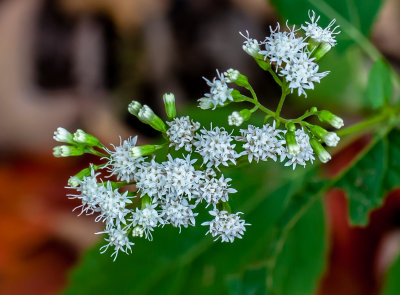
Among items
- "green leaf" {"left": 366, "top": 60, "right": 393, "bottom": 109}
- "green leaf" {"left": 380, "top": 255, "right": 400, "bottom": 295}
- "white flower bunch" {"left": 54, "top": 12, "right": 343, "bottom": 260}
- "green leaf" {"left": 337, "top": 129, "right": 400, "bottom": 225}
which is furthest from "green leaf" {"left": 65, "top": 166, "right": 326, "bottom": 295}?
"white flower bunch" {"left": 54, "top": 12, "right": 343, "bottom": 260}

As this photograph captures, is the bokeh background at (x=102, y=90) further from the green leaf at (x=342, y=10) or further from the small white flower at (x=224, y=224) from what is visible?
the small white flower at (x=224, y=224)

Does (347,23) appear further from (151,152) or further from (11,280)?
(11,280)

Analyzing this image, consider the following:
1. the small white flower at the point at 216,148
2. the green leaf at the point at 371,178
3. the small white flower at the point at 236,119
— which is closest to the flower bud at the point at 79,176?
the small white flower at the point at 216,148

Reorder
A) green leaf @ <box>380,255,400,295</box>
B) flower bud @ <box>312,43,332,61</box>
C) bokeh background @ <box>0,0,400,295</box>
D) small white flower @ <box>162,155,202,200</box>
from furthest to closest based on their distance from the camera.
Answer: bokeh background @ <box>0,0,400,295</box> < green leaf @ <box>380,255,400,295</box> < flower bud @ <box>312,43,332,61</box> < small white flower @ <box>162,155,202,200</box>

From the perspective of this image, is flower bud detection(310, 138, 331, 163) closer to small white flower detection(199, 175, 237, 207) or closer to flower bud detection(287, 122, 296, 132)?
flower bud detection(287, 122, 296, 132)

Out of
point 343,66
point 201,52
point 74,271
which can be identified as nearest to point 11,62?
point 201,52

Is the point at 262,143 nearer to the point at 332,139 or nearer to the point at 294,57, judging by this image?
the point at 332,139
